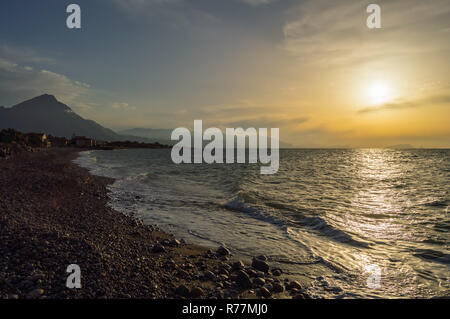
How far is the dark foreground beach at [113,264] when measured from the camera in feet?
18.5

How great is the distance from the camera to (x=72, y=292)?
533 cm

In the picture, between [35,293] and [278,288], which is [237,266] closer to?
[278,288]

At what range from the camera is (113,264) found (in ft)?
22.1

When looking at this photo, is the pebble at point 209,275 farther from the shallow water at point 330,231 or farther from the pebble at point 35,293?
the pebble at point 35,293

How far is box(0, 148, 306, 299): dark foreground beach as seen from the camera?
5.64 m

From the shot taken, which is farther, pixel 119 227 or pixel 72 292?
pixel 119 227

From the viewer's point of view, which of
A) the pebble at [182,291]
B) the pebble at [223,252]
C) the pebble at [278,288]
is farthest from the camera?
the pebble at [223,252]

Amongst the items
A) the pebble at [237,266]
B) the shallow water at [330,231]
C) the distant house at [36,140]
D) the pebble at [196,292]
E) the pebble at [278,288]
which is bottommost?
the shallow water at [330,231]

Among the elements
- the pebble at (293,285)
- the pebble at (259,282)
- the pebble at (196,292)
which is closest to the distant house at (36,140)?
the pebble at (196,292)

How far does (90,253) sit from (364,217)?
48.7ft
